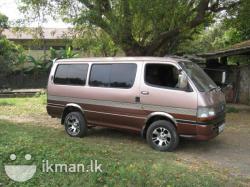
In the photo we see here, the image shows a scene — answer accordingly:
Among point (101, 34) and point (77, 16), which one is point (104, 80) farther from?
point (101, 34)

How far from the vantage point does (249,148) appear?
949 cm

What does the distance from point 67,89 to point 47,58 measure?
23629mm

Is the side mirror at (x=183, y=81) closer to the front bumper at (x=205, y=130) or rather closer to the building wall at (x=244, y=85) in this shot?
the front bumper at (x=205, y=130)

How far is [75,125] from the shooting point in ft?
33.9

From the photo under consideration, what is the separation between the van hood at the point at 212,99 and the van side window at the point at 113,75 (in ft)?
5.66

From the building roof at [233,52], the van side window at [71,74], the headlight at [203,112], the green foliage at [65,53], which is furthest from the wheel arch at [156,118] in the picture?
the green foliage at [65,53]

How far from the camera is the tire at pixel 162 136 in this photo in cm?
875

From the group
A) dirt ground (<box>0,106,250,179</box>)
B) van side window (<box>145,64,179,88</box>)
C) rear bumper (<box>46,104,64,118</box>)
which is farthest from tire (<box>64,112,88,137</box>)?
van side window (<box>145,64,179,88</box>)

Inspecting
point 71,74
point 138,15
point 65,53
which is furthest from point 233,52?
point 65,53

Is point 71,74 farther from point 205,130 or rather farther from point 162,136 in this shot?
point 205,130

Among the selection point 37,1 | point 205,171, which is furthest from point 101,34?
point 205,171

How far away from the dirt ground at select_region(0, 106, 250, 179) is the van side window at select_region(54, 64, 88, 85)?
5.50ft

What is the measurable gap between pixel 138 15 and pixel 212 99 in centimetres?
463

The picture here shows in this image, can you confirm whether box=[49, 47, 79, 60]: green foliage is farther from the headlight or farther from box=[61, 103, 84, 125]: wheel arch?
the headlight
